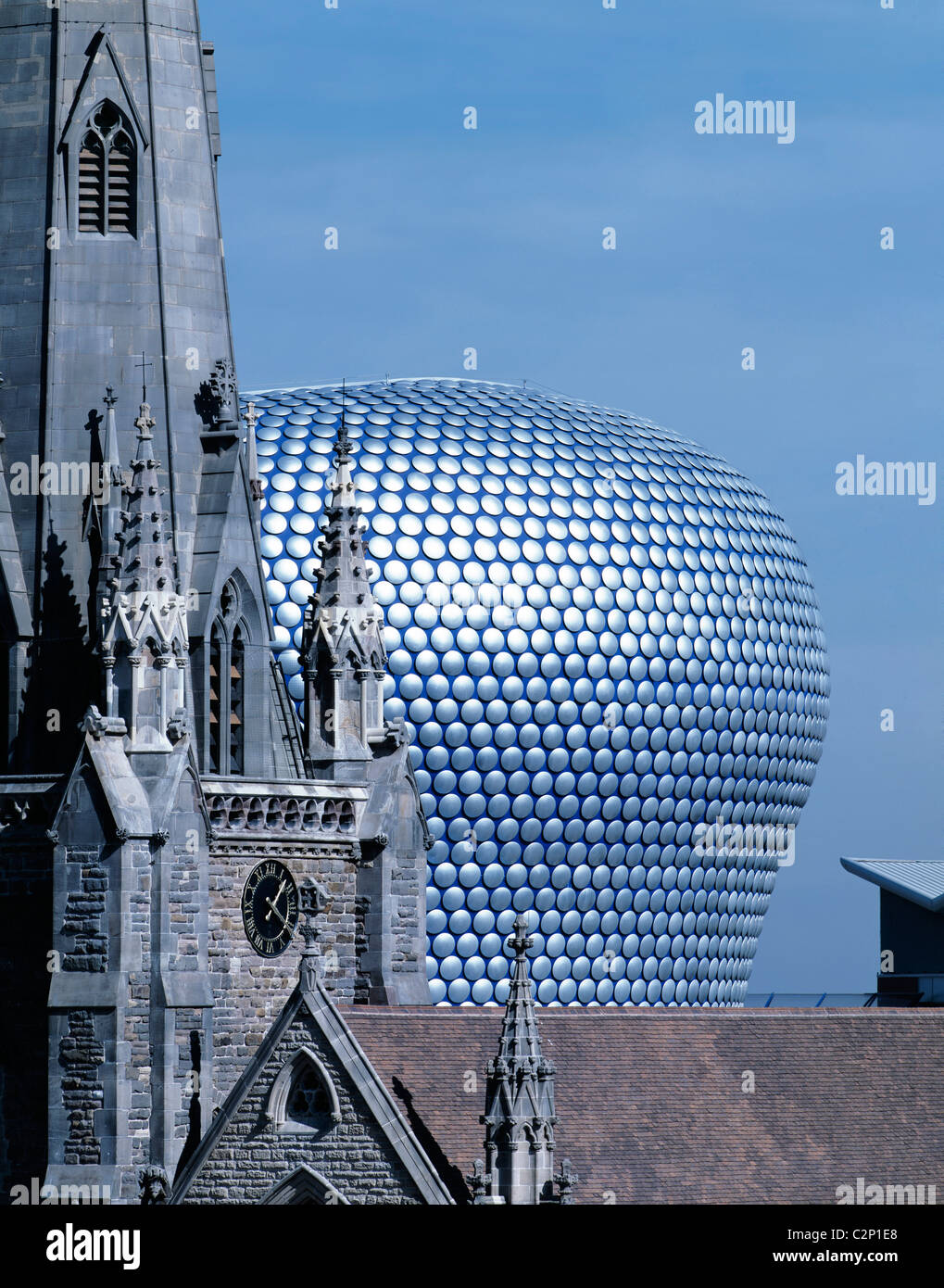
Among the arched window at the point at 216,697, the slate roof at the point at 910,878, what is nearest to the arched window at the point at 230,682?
the arched window at the point at 216,697

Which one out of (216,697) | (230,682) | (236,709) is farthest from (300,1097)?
(230,682)

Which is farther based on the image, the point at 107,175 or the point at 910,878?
the point at 910,878

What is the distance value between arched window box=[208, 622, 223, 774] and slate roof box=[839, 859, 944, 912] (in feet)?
114

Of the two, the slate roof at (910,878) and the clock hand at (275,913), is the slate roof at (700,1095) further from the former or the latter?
the slate roof at (910,878)

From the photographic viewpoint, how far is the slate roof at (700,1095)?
133 feet

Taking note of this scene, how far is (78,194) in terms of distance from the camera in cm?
4944

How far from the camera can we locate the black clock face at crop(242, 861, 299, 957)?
157ft

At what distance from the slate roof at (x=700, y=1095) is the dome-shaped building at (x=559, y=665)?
67.7 m

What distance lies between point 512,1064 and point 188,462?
579 inches

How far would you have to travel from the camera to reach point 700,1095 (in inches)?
1663

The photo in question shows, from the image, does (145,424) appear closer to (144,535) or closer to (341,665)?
(144,535)

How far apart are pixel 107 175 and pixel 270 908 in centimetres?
1247

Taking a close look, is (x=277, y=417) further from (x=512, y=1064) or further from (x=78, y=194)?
(x=512, y=1064)
